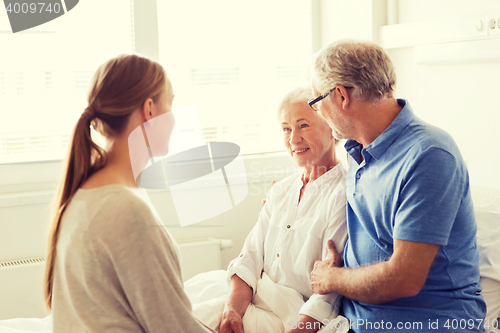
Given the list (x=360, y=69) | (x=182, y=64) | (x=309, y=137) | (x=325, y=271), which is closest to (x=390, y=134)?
(x=360, y=69)

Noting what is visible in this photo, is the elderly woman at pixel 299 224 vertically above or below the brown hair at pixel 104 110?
below

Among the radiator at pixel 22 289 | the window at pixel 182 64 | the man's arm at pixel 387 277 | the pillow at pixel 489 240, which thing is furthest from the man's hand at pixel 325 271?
the window at pixel 182 64

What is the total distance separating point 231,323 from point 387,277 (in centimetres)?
51

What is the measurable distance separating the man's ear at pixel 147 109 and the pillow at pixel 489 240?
3.70ft

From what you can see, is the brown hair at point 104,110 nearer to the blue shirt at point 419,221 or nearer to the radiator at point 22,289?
the blue shirt at point 419,221

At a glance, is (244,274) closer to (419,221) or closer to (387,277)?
(387,277)

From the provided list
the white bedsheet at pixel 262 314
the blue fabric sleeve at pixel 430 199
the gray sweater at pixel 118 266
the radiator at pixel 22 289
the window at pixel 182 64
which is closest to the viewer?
the gray sweater at pixel 118 266

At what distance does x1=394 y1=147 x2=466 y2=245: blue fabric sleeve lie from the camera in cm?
113

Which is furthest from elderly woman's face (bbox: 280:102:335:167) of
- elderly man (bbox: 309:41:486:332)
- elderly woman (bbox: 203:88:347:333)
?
elderly man (bbox: 309:41:486:332)

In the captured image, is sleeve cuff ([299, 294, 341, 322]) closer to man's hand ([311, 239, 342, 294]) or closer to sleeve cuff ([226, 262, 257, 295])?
man's hand ([311, 239, 342, 294])

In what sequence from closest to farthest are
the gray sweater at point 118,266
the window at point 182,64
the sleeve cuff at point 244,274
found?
the gray sweater at point 118,266
the sleeve cuff at point 244,274
the window at point 182,64

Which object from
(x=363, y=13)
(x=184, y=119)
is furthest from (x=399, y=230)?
(x=363, y=13)

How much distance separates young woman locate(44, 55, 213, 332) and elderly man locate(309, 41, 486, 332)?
21.6 inches

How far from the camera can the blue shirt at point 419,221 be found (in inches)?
44.9
